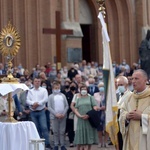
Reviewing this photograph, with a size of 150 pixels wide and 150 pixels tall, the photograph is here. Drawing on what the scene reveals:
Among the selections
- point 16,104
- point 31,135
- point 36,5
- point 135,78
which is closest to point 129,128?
point 135,78

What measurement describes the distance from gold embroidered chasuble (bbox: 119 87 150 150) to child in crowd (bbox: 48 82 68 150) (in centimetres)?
676

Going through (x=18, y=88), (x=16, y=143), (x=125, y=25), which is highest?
(x=125, y=25)

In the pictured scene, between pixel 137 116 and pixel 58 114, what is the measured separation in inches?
283

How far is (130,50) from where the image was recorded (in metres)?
35.0

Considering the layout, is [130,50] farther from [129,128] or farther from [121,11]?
[129,128]

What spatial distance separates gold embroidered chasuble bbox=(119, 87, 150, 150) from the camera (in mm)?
8445

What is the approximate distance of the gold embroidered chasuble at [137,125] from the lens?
8445 millimetres

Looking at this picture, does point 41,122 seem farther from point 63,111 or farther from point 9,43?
Result: point 9,43

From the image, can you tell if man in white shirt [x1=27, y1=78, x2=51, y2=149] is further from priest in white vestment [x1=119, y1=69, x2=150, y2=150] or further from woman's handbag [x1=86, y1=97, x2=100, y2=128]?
priest in white vestment [x1=119, y1=69, x2=150, y2=150]

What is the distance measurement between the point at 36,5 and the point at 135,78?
21186 millimetres

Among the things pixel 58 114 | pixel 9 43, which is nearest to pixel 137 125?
pixel 9 43

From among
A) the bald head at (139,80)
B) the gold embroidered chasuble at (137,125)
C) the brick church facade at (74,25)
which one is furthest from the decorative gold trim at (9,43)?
the brick church facade at (74,25)

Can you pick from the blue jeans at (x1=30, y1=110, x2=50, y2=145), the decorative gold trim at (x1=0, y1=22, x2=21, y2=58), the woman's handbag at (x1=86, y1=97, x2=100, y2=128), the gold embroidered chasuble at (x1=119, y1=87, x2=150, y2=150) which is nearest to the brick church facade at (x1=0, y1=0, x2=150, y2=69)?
the blue jeans at (x1=30, y1=110, x2=50, y2=145)

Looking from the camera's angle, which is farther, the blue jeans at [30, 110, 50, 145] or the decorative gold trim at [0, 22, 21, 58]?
the blue jeans at [30, 110, 50, 145]
